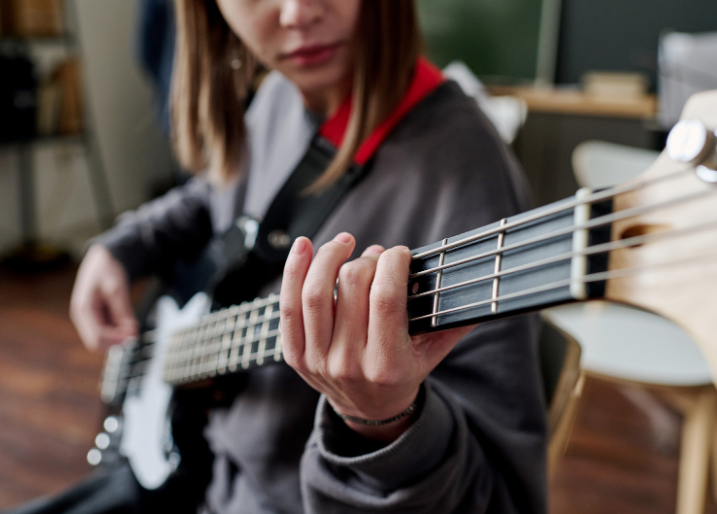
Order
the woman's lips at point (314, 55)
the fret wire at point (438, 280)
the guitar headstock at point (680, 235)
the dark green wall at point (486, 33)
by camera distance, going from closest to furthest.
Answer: the guitar headstock at point (680, 235) → the fret wire at point (438, 280) → the woman's lips at point (314, 55) → the dark green wall at point (486, 33)

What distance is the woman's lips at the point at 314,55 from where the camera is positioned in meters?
0.66

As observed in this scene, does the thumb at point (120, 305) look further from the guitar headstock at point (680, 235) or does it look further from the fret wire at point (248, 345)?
the guitar headstock at point (680, 235)

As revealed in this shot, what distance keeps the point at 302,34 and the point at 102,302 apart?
644 mm

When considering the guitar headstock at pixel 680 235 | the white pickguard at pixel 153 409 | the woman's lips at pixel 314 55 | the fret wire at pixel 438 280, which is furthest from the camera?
the white pickguard at pixel 153 409

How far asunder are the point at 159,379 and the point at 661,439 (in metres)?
1.51

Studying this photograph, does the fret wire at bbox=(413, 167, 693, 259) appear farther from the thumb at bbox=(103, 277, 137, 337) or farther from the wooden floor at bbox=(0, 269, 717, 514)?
the wooden floor at bbox=(0, 269, 717, 514)

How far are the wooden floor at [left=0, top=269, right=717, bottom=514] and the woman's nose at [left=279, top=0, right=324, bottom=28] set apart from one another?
132 centimetres

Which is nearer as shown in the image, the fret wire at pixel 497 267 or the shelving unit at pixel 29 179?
the fret wire at pixel 497 267

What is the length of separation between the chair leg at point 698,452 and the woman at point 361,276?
0.66 metres

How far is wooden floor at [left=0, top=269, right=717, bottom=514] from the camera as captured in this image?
1485mm

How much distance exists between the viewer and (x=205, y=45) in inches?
34.1

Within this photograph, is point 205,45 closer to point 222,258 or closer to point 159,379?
point 222,258

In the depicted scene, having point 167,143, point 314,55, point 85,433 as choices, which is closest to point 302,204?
point 314,55

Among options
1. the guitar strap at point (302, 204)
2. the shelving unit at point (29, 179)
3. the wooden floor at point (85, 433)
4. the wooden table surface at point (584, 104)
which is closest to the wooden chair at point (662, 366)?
the wooden floor at point (85, 433)
